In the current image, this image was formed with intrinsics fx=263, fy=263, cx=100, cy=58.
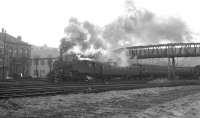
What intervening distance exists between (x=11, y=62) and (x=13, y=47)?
532cm

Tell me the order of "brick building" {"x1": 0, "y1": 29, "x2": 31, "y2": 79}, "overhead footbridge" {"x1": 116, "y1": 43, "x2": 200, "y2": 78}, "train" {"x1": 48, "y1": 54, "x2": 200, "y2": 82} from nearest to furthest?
"train" {"x1": 48, "y1": 54, "x2": 200, "y2": 82}
"overhead footbridge" {"x1": 116, "y1": 43, "x2": 200, "y2": 78}
"brick building" {"x1": 0, "y1": 29, "x2": 31, "y2": 79}

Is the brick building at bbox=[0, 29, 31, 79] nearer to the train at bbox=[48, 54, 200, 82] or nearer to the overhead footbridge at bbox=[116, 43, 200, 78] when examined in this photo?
the overhead footbridge at bbox=[116, 43, 200, 78]

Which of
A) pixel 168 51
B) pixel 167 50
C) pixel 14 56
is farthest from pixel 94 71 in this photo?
pixel 14 56

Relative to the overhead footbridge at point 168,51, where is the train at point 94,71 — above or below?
below

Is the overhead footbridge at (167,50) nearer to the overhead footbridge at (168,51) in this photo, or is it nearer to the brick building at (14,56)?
the overhead footbridge at (168,51)

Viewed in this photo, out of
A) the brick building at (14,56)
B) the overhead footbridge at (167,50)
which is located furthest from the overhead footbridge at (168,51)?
the brick building at (14,56)

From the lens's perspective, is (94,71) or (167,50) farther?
(167,50)

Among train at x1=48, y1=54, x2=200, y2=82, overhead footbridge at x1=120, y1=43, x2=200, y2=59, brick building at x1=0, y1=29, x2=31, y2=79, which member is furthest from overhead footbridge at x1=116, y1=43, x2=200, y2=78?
brick building at x1=0, y1=29, x2=31, y2=79

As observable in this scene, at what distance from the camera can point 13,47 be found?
→ 5759cm

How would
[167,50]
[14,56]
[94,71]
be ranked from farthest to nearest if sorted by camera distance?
[14,56]
[167,50]
[94,71]

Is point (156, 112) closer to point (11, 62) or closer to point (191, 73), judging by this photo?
point (191, 73)

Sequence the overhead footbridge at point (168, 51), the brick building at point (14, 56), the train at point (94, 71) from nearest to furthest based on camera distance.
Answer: the train at point (94, 71)
the overhead footbridge at point (168, 51)
the brick building at point (14, 56)

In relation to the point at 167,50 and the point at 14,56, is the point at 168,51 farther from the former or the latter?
the point at 14,56

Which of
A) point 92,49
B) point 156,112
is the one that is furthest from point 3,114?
point 92,49
